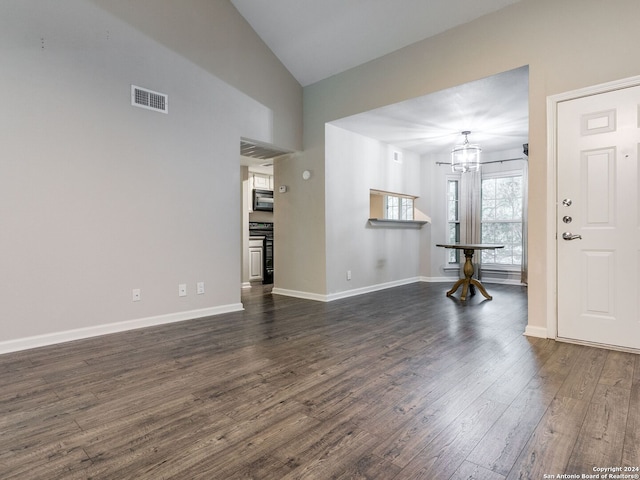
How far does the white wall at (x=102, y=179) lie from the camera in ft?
9.16

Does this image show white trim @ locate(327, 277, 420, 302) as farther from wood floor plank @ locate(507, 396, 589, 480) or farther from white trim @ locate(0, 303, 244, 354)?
wood floor plank @ locate(507, 396, 589, 480)

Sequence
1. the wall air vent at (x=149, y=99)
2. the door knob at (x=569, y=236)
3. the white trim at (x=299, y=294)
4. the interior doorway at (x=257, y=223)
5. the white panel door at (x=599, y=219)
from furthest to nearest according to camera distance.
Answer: the interior doorway at (x=257, y=223) < the white trim at (x=299, y=294) < the wall air vent at (x=149, y=99) < the door knob at (x=569, y=236) < the white panel door at (x=599, y=219)

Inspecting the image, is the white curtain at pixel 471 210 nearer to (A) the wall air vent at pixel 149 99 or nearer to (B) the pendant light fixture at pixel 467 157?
(B) the pendant light fixture at pixel 467 157

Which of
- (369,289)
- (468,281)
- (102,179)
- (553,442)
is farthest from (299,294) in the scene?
(553,442)

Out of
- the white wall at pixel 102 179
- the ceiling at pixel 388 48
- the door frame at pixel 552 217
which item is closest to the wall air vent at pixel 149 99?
the white wall at pixel 102 179

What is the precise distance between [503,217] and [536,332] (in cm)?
419

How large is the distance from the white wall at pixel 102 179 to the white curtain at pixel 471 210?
4.80 meters

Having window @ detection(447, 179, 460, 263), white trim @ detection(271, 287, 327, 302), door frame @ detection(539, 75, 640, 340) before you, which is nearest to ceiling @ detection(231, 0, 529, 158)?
door frame @ detection(539, 75, 640, 340)

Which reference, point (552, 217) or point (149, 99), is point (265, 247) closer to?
point (149, 99)

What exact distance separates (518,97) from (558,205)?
→ 5.38 ft

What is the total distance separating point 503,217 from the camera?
22.0 feet

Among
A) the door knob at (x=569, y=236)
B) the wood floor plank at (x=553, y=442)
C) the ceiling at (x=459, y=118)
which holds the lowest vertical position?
the wood floor plank at (x=553, y=442)

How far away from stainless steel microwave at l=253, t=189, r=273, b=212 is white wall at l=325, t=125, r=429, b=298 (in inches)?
94.2

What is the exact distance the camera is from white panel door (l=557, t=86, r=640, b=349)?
2652mm
